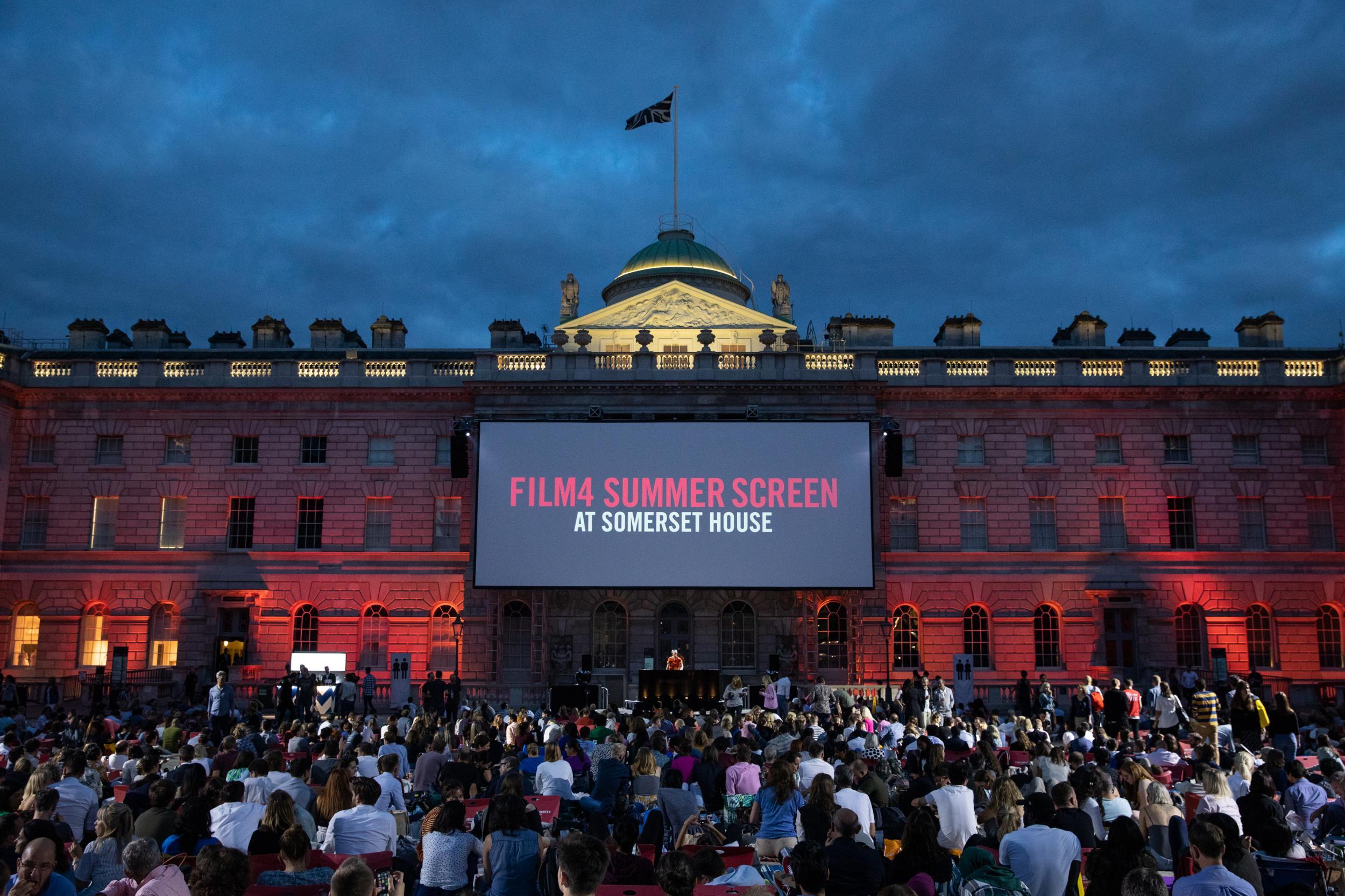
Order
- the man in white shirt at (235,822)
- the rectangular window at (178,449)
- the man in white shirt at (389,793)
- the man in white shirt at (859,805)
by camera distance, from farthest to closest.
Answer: the rectangular window at (178,449) → the man in white shirt at (389,793) → the man in white shirt at (859,805) → the man in white shirt at (235,822)

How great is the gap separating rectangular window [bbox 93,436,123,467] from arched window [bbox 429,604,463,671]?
12.1 metres

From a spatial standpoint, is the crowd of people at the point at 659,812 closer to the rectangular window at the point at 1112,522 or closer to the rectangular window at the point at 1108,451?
the rectangular window at the point at 1112,522

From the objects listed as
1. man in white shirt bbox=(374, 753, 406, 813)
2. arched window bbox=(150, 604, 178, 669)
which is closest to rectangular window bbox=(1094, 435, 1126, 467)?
man in white shirt bbox=(374, 753, 406, 813)

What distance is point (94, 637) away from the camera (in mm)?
33875

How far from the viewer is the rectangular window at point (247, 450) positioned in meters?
34.8

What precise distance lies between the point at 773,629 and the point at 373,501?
550 inches

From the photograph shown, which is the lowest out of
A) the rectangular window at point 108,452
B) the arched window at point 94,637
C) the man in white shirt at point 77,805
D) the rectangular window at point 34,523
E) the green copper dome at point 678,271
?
the man in white shirt at point 77,805

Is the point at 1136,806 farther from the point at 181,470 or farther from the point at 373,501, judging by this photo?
the point at 181,470

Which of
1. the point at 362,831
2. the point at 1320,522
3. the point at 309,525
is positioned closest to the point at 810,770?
the point at 362,831

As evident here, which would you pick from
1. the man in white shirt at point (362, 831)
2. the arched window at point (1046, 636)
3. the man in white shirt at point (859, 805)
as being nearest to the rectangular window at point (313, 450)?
the arched window at point (1046, 636)

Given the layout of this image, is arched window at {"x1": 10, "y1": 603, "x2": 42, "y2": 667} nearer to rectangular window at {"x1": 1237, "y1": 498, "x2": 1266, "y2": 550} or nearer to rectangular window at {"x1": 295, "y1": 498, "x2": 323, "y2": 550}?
rectangular window at {"x1": 295, "y1": 498, "x2": 323, "y2": 550}

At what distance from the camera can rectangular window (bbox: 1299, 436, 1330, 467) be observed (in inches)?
1355

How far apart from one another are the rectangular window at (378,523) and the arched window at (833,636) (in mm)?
14447

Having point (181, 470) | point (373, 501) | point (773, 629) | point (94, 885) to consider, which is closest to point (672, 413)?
point (773, 629)
